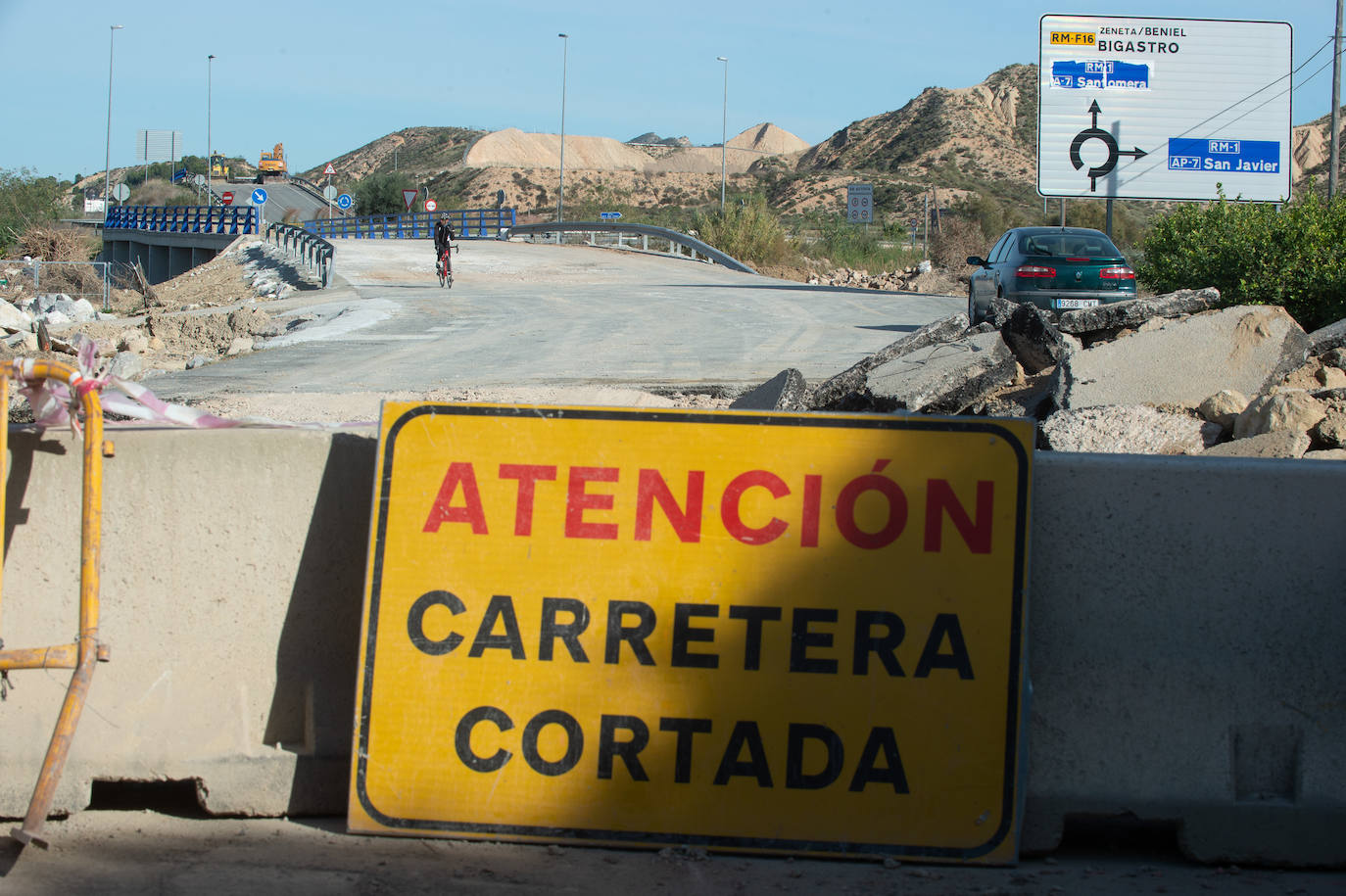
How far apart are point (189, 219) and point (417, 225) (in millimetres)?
9720

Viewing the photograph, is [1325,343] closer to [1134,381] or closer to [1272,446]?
[1134,381]

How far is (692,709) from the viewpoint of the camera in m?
3.30

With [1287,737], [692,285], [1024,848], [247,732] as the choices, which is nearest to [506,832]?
[247,732]

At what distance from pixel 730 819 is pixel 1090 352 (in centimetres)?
627

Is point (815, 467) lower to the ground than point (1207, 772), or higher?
higher

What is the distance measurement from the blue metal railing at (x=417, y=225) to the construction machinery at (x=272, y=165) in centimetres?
4241

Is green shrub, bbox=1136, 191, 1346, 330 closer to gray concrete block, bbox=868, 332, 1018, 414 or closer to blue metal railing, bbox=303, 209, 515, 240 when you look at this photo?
gray concrete block, bbox=868, 332, 1018, 414

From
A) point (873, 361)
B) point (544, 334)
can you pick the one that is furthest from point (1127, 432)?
point (544, 334)

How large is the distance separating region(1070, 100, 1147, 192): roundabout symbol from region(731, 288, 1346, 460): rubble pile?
16.2 metres

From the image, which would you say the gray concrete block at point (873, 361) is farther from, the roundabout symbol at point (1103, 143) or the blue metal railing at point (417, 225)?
the blue metal railing at point (417, 225)

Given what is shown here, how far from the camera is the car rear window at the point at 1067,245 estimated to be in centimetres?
1451

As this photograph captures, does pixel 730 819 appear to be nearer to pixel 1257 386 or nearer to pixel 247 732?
pixel 247 732

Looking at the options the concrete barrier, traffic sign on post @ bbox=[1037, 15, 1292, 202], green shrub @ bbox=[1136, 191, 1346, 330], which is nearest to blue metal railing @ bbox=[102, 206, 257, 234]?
traffic sign on post @ bbox=[1037, 15, 1292, 202]

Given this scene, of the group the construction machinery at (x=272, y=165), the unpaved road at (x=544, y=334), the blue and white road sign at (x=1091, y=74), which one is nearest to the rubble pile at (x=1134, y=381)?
the unpaved road at (x=544, y=334)
